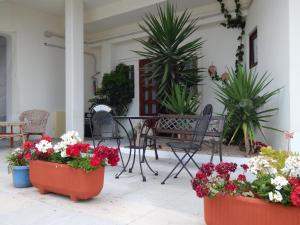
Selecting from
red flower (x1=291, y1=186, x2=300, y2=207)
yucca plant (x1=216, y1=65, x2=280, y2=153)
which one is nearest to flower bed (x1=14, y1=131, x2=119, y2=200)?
red flower (x1=291, y1=186, x2=300, y2=207)

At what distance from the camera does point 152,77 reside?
5363 mm

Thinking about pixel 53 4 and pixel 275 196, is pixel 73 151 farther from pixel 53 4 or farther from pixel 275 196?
pixel 53 4

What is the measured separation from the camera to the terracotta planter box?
2508 millimetres

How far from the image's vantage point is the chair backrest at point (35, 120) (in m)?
6.34

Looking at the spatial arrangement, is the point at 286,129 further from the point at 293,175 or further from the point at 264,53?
the point at 293,175

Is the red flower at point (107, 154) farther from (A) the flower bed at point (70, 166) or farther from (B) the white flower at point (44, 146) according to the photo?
(B) the white flower at point (44, 146)

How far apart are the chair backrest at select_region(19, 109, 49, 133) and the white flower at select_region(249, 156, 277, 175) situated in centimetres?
530

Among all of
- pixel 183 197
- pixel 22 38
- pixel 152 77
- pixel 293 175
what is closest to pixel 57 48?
pixel 22 38

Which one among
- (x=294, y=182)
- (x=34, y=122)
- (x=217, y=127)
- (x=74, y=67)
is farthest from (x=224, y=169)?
(x=34, y=122)

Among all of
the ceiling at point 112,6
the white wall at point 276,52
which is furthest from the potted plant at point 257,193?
the ceiling at point 112,6

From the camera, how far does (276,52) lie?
4281 mm

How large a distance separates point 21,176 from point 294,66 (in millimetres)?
3442

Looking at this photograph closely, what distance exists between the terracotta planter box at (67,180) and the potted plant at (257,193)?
0.99 meters

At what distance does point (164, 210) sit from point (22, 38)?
6684 millimetres
